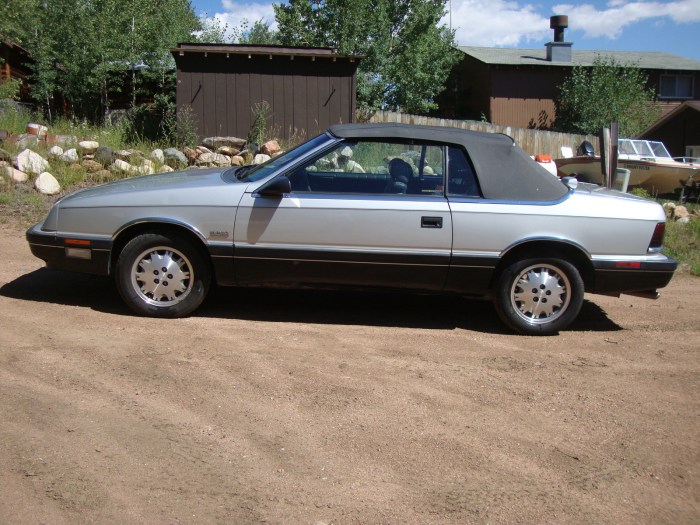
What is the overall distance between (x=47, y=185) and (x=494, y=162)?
276 inches

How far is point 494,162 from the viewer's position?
6.06 metres

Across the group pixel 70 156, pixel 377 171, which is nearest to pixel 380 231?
pixel 377 171

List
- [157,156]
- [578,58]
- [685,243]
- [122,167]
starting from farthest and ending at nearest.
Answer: [578,58] → [157,156] → [122,167] → [685,243]

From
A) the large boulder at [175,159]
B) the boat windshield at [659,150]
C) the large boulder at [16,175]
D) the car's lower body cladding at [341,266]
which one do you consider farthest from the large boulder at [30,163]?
the boat windshield at [659,150]

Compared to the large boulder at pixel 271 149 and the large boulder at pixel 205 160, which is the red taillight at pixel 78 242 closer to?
the large boulder at pixel 205 160

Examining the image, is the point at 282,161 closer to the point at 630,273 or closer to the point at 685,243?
the point at 630,273

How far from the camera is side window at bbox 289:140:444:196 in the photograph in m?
5.98

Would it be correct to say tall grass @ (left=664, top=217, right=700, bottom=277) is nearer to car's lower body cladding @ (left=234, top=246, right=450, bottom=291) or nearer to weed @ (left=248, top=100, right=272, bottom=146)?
car's lower body cladding @ (left=234, top=246, right=450, bottom=291)

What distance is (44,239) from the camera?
6.07 meters

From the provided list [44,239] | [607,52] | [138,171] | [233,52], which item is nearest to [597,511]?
[44,239]

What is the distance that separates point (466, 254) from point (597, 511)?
2.76 m

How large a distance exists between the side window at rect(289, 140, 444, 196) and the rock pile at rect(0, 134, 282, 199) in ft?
19.5

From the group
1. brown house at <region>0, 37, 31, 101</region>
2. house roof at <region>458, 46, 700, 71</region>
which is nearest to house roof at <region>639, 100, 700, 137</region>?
house roof at <region>458, 46, 700, 71</region>

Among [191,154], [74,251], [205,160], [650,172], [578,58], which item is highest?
[578,58]
